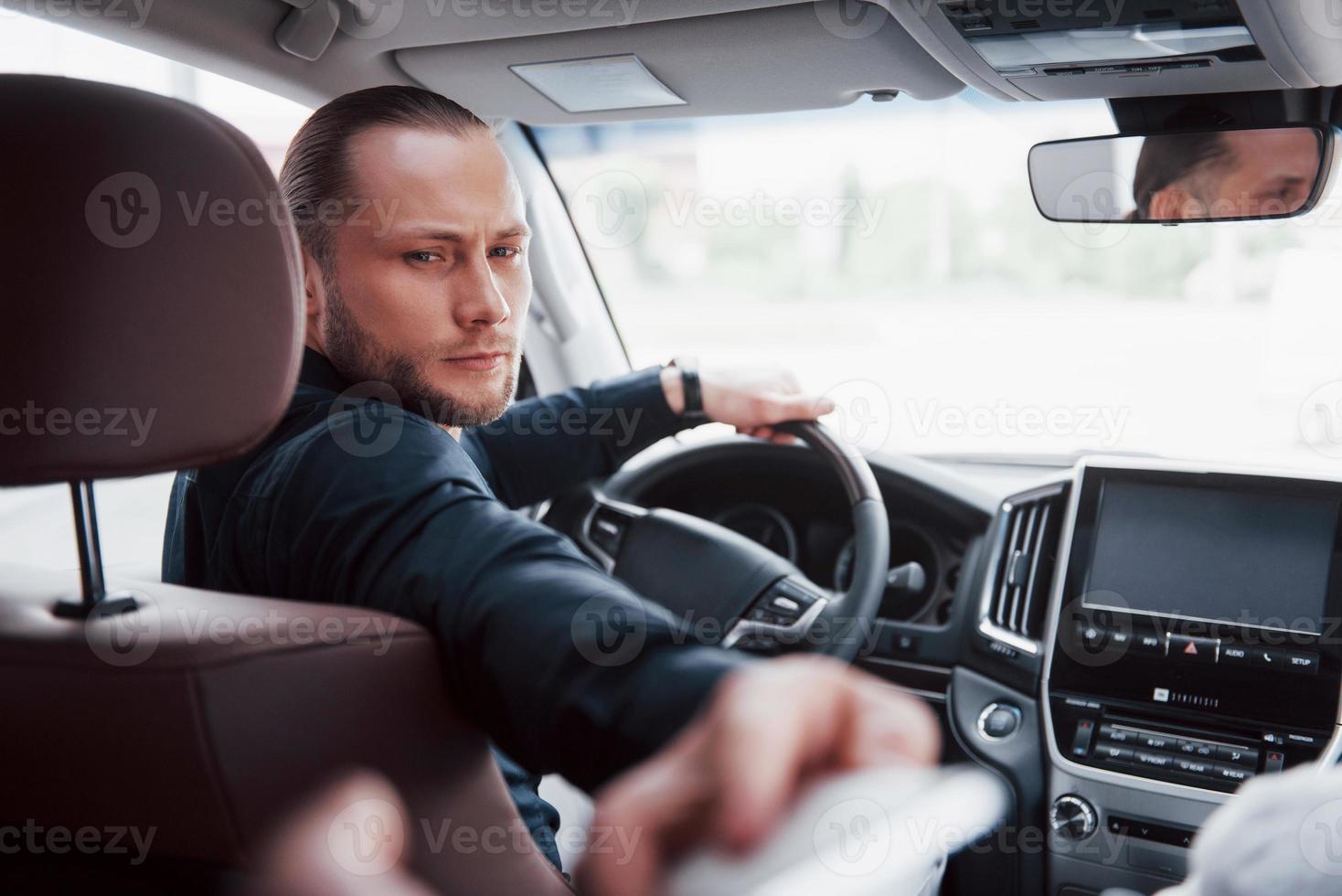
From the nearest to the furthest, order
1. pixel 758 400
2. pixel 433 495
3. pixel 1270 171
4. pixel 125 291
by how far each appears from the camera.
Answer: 1. pixel 125 291
2. pixel 433 495
3. pixel 1270 171
4. pixel 758 400

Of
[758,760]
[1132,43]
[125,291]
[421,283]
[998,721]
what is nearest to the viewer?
[758,760]

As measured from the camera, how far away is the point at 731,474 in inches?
96.3

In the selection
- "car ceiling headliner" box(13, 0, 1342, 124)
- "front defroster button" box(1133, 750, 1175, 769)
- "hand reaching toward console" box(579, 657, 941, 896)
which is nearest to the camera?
"hand reaching toward console" box(579, 657, 941, 896)

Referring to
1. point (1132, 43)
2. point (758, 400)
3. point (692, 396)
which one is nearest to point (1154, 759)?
point (758, 400)

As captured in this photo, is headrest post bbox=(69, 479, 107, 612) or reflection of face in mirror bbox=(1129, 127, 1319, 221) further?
reflection of face in mirror bbox=(1129, 127, 1319, 221)

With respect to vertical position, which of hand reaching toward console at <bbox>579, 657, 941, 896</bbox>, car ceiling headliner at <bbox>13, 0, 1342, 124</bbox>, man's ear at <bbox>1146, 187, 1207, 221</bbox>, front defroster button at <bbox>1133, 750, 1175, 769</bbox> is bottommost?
front defroster button at <bbox>1133, 750, 1175, 769</bbox>

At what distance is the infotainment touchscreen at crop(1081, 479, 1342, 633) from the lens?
1833 mm

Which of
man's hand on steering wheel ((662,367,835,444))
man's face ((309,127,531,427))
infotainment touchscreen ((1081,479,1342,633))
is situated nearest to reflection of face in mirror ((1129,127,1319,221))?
infotainment touchscreen ((1081,479,1342,633))

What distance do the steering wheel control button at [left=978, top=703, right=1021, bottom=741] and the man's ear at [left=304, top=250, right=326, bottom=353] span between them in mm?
1428

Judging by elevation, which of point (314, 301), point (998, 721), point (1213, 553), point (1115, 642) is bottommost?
point (998, 721)

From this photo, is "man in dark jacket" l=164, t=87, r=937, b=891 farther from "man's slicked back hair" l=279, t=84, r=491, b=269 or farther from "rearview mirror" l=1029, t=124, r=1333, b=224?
"rearview mirror" l=1029, t=124, r=1333, b=224

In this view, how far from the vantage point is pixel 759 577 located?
77.6 inches

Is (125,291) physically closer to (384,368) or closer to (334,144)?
(384,368)

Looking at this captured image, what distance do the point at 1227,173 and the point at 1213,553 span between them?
67 centimetres
